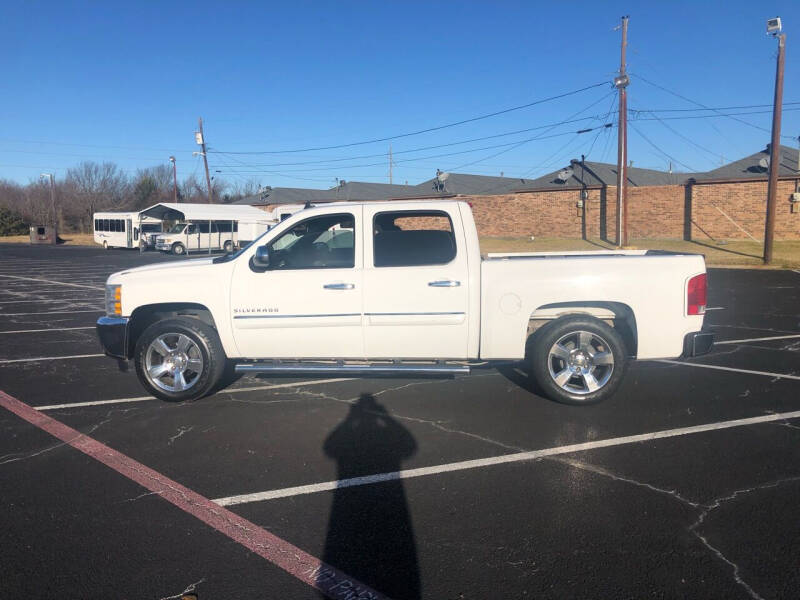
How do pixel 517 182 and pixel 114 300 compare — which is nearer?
pixel 114 300

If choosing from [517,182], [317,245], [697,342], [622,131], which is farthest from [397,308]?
[517,182]

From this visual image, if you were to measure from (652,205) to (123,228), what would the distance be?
106ft

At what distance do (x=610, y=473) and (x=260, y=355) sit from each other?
10.9ft

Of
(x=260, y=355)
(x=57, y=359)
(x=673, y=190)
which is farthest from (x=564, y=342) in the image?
(x=673, y=190)

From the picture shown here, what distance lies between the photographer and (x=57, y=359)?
8.11 metres

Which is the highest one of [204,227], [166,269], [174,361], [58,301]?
[204,227]

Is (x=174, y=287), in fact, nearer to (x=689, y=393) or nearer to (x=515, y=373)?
(x=515, y=373)

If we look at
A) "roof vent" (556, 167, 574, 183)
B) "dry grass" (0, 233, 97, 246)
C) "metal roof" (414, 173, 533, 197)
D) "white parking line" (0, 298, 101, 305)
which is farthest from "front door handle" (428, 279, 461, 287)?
"dry grass" (0, 233, 97, 246)

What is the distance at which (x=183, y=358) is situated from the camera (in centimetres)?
605

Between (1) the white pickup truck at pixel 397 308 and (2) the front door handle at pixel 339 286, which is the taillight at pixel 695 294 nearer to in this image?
(1) the white pickup truck at pixel 397 308

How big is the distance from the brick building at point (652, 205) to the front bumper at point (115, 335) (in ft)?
94.6

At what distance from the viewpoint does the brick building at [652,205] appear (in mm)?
28406

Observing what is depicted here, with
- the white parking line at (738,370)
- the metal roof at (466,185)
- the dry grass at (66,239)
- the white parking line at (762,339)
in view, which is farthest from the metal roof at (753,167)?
the dry grass at (66,239)

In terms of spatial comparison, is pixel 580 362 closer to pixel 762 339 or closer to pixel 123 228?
pixel 762 339
